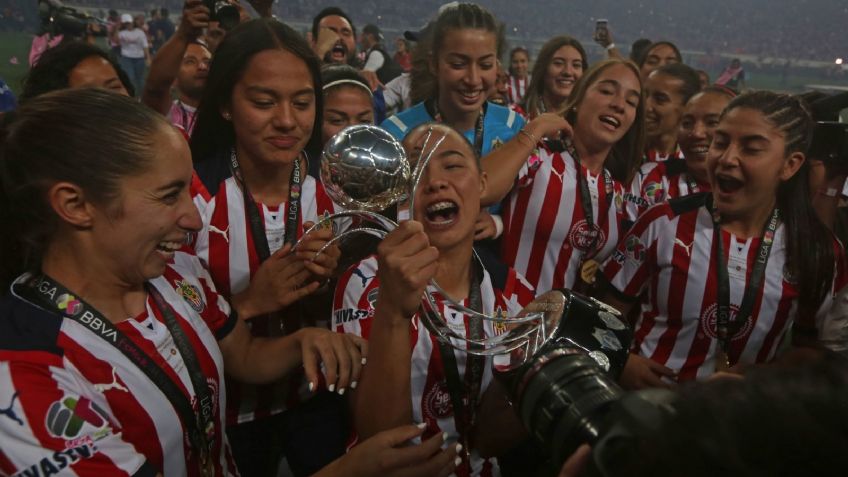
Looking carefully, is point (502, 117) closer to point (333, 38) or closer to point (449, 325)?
point (449, 325)

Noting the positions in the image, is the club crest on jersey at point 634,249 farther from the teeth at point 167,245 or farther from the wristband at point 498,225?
the teeth at point 167,245

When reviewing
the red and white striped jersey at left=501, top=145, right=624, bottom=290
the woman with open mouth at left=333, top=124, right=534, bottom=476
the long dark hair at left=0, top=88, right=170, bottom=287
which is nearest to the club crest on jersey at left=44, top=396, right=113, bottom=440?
the long dark hair at left=0, top=88, right=170, bottom=287

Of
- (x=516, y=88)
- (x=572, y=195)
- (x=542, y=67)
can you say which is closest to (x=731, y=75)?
(x=516, y=88)

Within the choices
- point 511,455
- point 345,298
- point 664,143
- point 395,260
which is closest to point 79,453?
point 395,260

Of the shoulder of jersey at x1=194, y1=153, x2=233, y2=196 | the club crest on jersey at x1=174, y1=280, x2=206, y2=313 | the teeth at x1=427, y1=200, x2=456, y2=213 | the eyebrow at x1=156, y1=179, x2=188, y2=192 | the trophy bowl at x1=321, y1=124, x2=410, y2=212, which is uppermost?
the trophy bowl at x1=321, y1=124, x2=410, y2=212

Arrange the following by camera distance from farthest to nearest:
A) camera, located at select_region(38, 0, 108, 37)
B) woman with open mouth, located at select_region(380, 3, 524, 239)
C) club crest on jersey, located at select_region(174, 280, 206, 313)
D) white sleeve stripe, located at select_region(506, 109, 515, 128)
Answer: camera, located at select_region(38, 0, 108, 37)
white sleeve stripe, located at select_region(506, 109, 515, 128)
woman with open mouth, located at select_region(380, 3, 524, 239)
club crest on jersey, located at select_region(174, 280, 206, 313)

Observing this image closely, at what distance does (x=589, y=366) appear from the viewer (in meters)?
0.86

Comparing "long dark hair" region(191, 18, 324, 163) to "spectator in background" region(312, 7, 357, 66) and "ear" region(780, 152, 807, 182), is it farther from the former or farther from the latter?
"spectator in background" region(312, 7, 357, 66)

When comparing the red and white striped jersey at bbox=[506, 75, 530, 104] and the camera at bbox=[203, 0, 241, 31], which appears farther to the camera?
the red and white striped jersey at bbox=[506, 75, 530, 104]

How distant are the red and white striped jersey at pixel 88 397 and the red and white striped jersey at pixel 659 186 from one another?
1.99m

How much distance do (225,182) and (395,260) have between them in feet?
2.92

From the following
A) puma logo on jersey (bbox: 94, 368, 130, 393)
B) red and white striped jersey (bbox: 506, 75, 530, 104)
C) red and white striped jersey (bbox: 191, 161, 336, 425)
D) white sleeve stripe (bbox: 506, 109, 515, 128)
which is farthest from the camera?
red and white striped jersey (bbox: 506, 75, 530, 104)

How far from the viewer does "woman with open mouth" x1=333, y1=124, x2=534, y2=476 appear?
1188 mm

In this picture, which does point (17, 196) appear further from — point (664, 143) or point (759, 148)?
point (664, 143)
